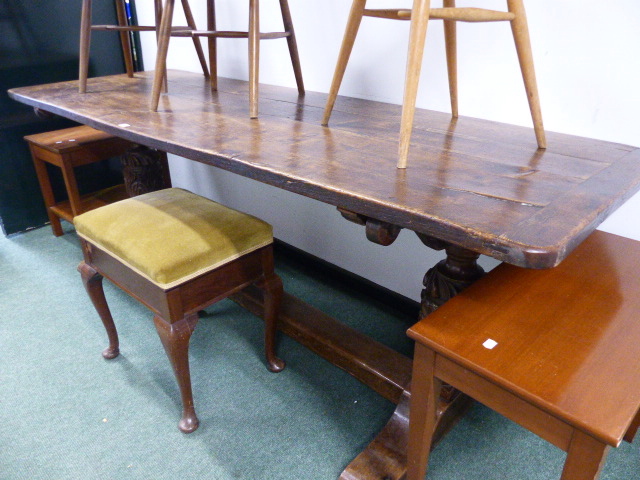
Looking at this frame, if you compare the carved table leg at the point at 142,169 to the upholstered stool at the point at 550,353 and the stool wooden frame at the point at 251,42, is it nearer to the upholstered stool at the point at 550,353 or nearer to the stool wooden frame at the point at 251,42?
the stool wooden frame at the point at 251,42

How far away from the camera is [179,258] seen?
1160 millimetres

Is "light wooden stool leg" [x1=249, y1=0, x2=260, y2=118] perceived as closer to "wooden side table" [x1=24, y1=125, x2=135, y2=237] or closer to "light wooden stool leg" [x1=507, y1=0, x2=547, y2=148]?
"light wooden stool leg" [x1=507, y1=0, x2=547, y2=148]

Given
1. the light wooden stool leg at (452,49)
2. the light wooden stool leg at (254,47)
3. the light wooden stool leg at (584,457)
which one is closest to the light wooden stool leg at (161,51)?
the light wooden stool leg at (254,47)

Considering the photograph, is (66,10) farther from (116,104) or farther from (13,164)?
(116,104)

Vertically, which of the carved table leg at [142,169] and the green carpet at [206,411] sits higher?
the carved table leg at [142,169]

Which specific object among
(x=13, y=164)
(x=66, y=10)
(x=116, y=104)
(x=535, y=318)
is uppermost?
Result: (x=66, y=10)

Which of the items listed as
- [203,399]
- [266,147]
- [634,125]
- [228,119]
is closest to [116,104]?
[228,119]

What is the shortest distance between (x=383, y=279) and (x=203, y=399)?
0.81m

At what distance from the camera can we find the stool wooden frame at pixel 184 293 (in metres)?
1.20

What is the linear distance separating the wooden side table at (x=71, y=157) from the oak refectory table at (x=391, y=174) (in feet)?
1.45

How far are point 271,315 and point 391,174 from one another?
76 cm

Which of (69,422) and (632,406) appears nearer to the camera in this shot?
(632,406)

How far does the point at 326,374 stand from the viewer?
1.56 meters

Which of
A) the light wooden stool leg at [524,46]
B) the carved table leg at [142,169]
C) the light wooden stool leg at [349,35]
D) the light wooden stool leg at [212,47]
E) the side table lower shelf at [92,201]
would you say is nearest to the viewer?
the light wooden stool leg at [524,46]
